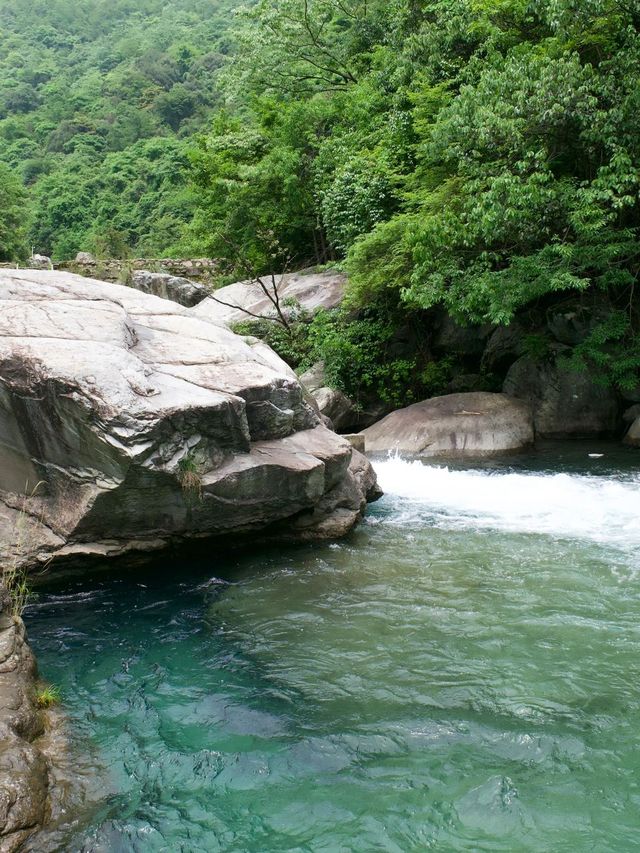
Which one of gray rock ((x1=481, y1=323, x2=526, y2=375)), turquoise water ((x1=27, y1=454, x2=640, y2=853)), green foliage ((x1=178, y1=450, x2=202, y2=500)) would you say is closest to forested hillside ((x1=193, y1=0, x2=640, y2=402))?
gray rock ((x1=481, y1=323, x2=526, y2=375))

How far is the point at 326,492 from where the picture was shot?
9.17 meters

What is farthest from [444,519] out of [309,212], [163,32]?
[163,32]

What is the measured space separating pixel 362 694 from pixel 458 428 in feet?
30.8

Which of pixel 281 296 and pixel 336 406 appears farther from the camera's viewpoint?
pixel 281 296

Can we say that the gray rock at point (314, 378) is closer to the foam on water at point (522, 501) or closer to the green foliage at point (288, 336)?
the green foliage at point (288, 336)

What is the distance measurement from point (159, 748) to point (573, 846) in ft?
8.59

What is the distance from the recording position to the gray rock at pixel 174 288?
73.5ft

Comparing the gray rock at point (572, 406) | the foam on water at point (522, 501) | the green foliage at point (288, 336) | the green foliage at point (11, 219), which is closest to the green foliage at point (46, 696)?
the foam on water at point (522, 501)

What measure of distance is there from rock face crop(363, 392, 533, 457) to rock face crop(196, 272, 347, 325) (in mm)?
4639

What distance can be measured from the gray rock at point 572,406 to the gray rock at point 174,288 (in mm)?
11707

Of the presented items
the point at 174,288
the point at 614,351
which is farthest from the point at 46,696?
the point at 174,288

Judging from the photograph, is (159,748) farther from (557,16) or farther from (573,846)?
(557,16)

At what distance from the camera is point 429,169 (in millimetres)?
14969

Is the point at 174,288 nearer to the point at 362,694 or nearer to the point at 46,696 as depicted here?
the point at 46,696
